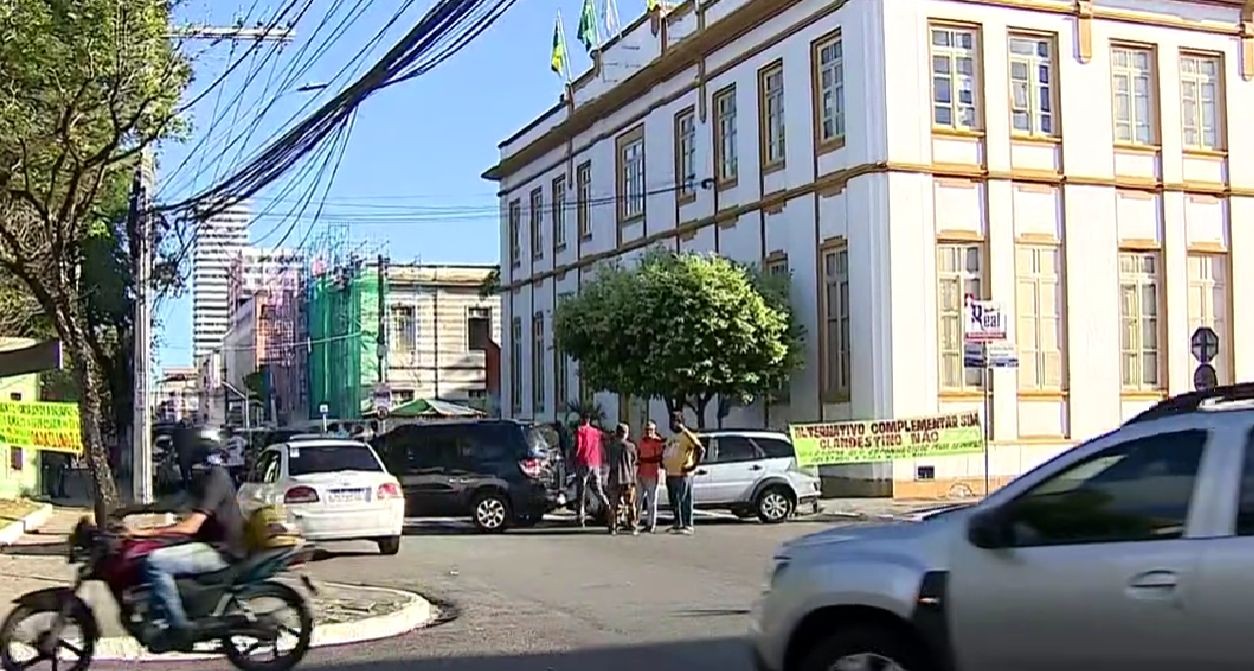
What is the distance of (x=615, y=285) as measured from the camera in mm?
35500

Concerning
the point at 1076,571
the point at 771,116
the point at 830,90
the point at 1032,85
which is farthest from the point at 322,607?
the point at 771,116

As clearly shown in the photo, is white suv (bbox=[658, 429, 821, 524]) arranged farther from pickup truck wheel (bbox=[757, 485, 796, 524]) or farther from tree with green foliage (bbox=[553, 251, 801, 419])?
tree with green foliage (bbox=[553, 251, 801, 419])

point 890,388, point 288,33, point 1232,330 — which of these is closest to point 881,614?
point 288,33

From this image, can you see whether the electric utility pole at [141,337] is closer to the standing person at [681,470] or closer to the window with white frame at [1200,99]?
the standing person at [681,470]

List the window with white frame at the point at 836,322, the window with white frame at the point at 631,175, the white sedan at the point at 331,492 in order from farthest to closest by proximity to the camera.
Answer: the window with white frame at the point at 631,175, the window with white frame at the point at 836,322, the white sedan at the point at 331,492

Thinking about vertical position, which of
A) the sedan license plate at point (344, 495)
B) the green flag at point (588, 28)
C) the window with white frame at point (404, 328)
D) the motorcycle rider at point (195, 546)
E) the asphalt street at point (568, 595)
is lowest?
the asphalt street at point (568, 595)

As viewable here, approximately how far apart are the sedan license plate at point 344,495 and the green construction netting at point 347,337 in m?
49.6

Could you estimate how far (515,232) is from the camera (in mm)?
56875

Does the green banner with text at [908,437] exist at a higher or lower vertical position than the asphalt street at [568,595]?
higher

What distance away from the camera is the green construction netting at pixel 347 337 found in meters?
73.0

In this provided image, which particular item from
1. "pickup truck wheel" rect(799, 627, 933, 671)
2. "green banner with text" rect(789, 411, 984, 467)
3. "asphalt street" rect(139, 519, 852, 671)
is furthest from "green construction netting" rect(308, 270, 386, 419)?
"pickup truck wheel" rect(799, 627, 933, 671)

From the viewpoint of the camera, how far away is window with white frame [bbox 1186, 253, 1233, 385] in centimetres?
3553

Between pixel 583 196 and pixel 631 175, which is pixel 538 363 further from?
pixel 631 175

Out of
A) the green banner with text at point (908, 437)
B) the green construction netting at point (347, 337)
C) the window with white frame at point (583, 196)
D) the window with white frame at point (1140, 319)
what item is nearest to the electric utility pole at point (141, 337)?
the green banner with text at point (908, 437)
